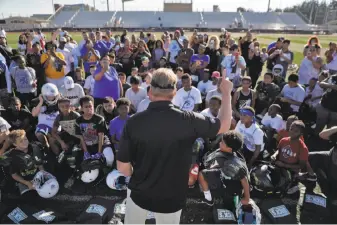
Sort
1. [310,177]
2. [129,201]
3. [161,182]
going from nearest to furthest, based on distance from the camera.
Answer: [161,182], [129,201], [310,177]

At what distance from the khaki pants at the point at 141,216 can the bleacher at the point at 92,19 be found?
59667 mm

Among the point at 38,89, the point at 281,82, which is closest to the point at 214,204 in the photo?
the point at 281,82

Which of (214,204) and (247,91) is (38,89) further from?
(214,204)

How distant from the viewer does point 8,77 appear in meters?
6.73

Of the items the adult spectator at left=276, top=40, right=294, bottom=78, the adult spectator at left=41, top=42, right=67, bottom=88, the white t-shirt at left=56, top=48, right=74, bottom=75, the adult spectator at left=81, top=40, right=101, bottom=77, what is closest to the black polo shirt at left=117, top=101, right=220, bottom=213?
the adult spectator at left=41, top=42, right=67, bottom=88

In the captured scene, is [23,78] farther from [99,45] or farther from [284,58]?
[284,58]

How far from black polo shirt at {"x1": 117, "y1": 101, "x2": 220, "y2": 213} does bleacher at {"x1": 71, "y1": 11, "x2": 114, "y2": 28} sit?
196 feet

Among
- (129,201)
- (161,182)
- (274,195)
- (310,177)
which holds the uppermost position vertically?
(161,182)

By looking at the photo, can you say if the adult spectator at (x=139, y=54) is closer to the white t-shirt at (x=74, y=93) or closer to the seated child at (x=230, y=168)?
the white t-shirt at (x=74, y=93)

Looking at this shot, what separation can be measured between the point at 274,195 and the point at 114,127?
2818mm

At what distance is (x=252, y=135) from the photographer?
4.86 metres

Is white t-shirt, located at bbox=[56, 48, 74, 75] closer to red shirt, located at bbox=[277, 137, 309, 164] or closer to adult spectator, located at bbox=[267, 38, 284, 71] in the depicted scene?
adult spectator, located at bbox=[267, 38, 284, 71]

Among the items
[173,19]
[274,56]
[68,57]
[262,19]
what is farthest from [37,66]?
[262,19]

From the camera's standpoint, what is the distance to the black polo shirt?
2010 millimetres
